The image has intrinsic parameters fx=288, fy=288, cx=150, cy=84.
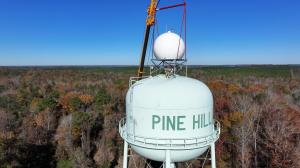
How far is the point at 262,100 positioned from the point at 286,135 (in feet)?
36.4

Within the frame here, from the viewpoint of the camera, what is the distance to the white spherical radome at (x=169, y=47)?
1226cm

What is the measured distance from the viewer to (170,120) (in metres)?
10.6

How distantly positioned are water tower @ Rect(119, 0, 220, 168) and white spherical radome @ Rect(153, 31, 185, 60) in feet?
3.69

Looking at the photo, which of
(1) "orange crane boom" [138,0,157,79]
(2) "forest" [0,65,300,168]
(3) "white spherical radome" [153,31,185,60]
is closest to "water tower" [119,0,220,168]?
(3) "white spherical radome" [153,31,185,60]

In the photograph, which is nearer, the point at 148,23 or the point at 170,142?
the point at 170,142

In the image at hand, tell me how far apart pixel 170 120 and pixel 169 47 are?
334 cm

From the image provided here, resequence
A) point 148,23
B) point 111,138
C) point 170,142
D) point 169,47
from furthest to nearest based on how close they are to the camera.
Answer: point 111,138, point 148,23, point 169,47, point 170,142

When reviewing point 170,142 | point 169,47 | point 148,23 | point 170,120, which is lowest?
point 170,142

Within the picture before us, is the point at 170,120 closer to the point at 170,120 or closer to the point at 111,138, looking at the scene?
the point at 170,120

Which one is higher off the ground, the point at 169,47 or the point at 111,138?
the point at 169,47

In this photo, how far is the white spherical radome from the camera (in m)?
12.3

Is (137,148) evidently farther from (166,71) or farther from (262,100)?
(262,100)

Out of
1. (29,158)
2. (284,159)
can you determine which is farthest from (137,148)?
(29,158)

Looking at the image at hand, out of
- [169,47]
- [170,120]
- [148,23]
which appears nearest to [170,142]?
[170,120]
